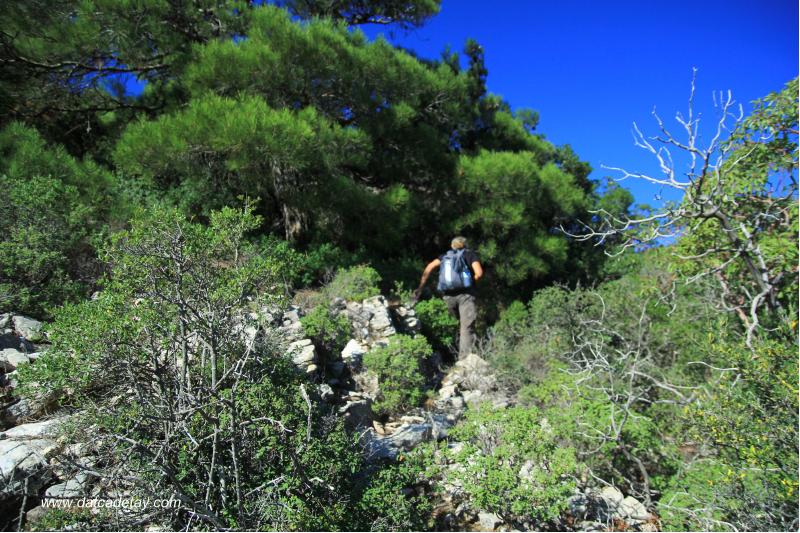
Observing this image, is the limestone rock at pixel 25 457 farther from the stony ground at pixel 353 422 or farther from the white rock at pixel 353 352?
the white rock at pixel 353 352

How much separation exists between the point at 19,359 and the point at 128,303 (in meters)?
1.27

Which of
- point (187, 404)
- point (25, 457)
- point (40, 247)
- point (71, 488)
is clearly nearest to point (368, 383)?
point (187, 404)

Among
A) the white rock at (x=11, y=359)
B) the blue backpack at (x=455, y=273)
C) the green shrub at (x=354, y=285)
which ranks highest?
the blue backpack at (x=455, y=273)

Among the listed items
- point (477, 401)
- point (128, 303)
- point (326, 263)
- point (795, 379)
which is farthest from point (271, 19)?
point (795, 379)

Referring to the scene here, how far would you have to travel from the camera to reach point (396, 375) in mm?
4289

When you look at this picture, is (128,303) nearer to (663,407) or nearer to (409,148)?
(663,407)

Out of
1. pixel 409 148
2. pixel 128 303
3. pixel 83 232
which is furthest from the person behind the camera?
pixel 409 148

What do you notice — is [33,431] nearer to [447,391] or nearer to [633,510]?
[447,391]

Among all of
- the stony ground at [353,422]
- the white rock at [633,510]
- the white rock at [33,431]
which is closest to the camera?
the stony ground at [353,422]

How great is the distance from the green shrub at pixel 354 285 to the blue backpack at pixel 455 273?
920 mm

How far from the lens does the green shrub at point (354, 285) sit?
5.83 metres

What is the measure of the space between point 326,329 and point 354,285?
4.91 feet

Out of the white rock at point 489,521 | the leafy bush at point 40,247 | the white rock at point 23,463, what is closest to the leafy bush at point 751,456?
the white rock at point 489,521

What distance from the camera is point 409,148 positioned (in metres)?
7.85
